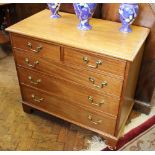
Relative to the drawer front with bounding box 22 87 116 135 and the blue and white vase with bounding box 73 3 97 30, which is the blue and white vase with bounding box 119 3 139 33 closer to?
the blue and white vase with bounding box 73 3 97 30

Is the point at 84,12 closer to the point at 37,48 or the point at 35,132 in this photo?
the point at 37,48

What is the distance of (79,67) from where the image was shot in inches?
53.0

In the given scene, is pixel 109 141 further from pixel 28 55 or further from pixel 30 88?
pixel 28 55

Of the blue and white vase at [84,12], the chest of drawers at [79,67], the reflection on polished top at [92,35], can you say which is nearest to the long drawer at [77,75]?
the chest of drawers at [79,67]

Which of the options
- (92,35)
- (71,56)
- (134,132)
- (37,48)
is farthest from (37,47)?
(134,132)

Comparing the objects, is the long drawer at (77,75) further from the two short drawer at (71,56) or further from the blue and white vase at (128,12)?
the blue and white vase at (128,12)

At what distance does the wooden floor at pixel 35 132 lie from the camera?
5.35ft

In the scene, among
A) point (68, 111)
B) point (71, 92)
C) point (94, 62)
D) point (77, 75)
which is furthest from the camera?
point (68, 111)

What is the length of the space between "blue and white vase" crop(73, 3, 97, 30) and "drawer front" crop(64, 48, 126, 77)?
0.69ft

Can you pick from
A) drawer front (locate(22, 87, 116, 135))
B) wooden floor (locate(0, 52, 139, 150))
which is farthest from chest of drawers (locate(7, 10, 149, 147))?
wooden floor (locate(0, 52, 139, 150))

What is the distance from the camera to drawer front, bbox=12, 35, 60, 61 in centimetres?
137

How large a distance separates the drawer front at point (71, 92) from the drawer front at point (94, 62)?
0.17 m

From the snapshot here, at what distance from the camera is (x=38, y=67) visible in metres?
1.51

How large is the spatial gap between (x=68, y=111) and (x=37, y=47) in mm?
526
